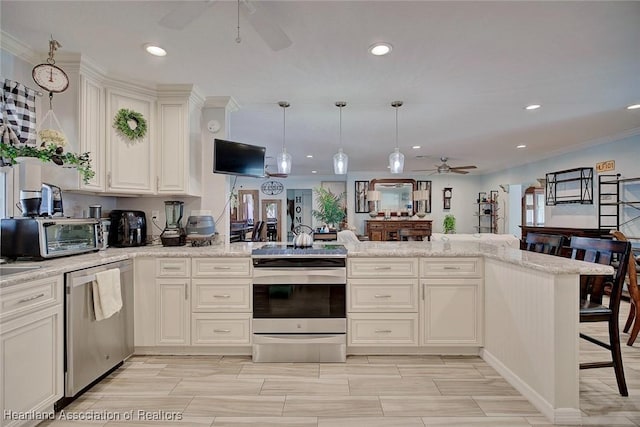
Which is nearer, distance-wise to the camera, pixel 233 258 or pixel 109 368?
pixel 109 368

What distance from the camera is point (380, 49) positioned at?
2.37 m

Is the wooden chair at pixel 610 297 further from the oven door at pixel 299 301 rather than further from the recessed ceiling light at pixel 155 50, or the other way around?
the recessed ceiling light at pixel 155 50

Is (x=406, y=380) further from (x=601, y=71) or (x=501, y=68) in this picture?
(x=601, y=71)

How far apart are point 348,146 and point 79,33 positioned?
4.31 meters

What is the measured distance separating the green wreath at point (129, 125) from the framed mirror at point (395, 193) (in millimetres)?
7287

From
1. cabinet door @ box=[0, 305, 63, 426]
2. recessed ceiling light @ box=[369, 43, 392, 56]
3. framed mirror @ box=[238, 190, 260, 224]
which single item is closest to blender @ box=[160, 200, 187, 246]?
cabinet door @ box=[0, 305, 63, 426]

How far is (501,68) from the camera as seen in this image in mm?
2688

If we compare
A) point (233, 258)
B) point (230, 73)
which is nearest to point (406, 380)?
point (233, 258)

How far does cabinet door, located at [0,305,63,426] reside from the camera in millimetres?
1595

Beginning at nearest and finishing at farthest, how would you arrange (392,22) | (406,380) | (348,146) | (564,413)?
(564,413), (392,22), (406,380), (348,146)

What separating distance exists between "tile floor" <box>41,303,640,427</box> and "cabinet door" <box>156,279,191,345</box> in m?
0.18

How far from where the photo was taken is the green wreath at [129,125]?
2.86 meters

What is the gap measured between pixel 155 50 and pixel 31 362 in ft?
6.94

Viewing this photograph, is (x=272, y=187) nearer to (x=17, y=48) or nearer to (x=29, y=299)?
(x=17, y=48)
